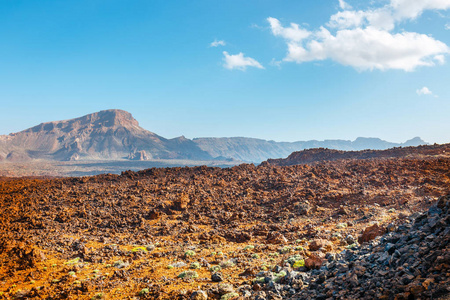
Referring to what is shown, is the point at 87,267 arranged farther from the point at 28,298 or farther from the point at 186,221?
the point at 186,221

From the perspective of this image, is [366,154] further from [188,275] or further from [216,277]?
[188,275]

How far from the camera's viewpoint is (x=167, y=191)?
25.4 metres

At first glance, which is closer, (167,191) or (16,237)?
(16,237)

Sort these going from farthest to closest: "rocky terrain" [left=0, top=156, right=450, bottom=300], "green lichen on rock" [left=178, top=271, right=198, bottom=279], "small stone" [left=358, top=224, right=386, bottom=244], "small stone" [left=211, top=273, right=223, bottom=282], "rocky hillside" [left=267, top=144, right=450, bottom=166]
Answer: "rocky hillside" [left=267, top=144, right=450, bottom=166], "small stone" [left=358, top=224, right=386, bottom=244], "green lichen on rock" [left=178, top=271, right=198, bottom=279], "small stone" [left=211, top=273, right=223, bottom=282], "rocky terrain" [left=0, top=156, right=450, bottom=300]

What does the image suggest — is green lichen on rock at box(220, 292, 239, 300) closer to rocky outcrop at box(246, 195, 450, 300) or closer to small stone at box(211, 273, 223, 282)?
rocky outcrop at box(246, 195, 450, 300)

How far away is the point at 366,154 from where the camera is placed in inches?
1666

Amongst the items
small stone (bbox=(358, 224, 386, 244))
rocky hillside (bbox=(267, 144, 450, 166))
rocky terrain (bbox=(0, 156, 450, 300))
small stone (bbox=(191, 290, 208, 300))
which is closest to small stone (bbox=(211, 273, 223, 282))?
rocky terrain (bbox=(0, 156, 450, 300))

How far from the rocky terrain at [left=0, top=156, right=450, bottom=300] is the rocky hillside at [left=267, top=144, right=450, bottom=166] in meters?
8.61

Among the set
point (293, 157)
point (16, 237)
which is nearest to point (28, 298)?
point (16, 237)

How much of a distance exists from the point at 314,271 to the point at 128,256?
8.63 meters

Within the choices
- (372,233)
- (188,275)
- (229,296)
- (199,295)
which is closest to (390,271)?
(229,296)

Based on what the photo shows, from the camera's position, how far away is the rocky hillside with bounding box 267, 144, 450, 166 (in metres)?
33.5

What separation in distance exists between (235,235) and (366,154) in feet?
113

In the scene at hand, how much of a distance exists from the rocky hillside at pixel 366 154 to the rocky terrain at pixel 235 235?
8.61 m
